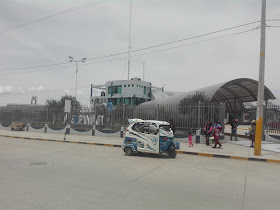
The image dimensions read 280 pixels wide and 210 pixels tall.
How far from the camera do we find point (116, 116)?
20.5 metres

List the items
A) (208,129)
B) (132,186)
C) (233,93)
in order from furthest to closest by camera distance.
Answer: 1. (233,93)
2. (208,129)
3. (132,186)

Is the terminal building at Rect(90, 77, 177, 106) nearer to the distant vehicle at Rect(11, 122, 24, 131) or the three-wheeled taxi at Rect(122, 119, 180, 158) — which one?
the distant vehicle at Rect(11, 122, 24, 131)

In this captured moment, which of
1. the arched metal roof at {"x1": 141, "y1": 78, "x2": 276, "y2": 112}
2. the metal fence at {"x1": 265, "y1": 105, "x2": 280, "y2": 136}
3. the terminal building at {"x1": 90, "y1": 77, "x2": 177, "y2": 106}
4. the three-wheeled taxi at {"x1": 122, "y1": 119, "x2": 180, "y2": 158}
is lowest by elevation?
the three-wheeled taxi at {"x1": 122, "y1": 119, "x2": 180, "y2": 158}

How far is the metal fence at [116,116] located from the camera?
648 inches

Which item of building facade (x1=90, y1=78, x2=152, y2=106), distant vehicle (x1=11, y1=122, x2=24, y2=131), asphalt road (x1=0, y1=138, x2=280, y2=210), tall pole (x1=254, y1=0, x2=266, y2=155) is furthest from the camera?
building facade (x1=90, y1=78, x2=152, y2=106)

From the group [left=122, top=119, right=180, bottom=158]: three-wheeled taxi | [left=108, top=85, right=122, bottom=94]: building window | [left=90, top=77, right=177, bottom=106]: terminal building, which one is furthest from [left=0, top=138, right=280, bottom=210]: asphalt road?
[left=108, top=85, right=122, bottom=94]: building window

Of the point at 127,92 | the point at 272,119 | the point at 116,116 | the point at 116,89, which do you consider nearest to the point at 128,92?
the point at 127,92

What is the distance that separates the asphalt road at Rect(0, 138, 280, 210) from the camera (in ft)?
15.5

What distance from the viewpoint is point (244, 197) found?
5332mm

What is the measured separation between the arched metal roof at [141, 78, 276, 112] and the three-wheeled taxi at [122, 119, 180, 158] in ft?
36.4

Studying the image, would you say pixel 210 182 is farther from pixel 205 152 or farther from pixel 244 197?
pixel 205 152

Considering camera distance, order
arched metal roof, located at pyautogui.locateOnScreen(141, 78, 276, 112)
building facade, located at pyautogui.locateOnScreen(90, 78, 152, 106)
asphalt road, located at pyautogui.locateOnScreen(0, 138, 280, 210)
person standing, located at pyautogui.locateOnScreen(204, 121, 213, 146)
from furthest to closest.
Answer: building facade, located at pyautogui.locateOnScreen(90, 78, 152, 106) → arched metal roof, located at pyautogui.locateOnScreen(141, 78, 276, 112) → person standing, located at pyautogui.locateOnScreen(204, 121, 213, 146) → asphalt road, located at pyautogui.locateOnScreen(0, 138, 280, 210)

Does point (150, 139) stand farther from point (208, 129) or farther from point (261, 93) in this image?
point (261, 93)

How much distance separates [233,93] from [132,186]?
27.4 metres
